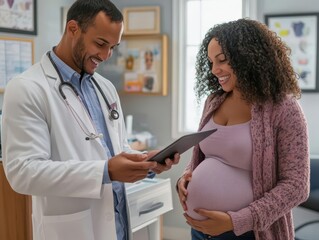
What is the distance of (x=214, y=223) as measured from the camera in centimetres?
126

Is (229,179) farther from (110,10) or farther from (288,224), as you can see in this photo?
(110,10)

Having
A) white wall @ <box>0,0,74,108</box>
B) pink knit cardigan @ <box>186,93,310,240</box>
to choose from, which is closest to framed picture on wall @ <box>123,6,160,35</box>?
white wall @ <box>0,0,74,108</box>

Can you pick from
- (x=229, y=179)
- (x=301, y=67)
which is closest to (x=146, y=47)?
(x=301, y=67)

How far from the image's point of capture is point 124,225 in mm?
1467

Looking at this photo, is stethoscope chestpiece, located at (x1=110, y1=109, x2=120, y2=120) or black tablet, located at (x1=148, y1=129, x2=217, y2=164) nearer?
black tablet, located at (x1=148, y1=129, x2=217, y2=164)

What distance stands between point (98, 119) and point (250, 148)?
52 cm

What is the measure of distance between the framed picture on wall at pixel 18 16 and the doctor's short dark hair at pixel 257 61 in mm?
1684

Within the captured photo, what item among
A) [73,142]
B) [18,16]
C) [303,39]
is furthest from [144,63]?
[73,142]

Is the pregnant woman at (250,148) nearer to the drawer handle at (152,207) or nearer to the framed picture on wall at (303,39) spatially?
the drawer handle at (152,207)

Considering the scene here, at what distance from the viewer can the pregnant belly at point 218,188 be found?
1.29m

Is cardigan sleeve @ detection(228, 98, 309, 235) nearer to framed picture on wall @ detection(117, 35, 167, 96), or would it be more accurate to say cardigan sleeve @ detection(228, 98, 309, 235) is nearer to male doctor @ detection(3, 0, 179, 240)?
male doctor @ detection(3, 0, 179, 240)

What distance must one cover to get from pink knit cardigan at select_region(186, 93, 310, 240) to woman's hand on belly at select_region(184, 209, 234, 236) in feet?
0.06

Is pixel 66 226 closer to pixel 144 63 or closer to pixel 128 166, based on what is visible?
pixel 128 166

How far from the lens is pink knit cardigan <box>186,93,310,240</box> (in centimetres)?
122
